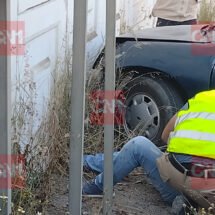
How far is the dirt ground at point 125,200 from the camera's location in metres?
4.51

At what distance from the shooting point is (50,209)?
448 centimetres

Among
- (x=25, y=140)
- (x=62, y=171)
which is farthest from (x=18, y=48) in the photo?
(x=62, y=171)

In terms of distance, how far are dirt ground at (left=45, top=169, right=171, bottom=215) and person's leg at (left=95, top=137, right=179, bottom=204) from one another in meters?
0.13

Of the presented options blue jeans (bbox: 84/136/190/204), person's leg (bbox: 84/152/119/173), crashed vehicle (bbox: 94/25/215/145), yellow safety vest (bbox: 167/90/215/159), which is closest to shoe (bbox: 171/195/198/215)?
blue jeans (bbox: 84/136/190/204)
